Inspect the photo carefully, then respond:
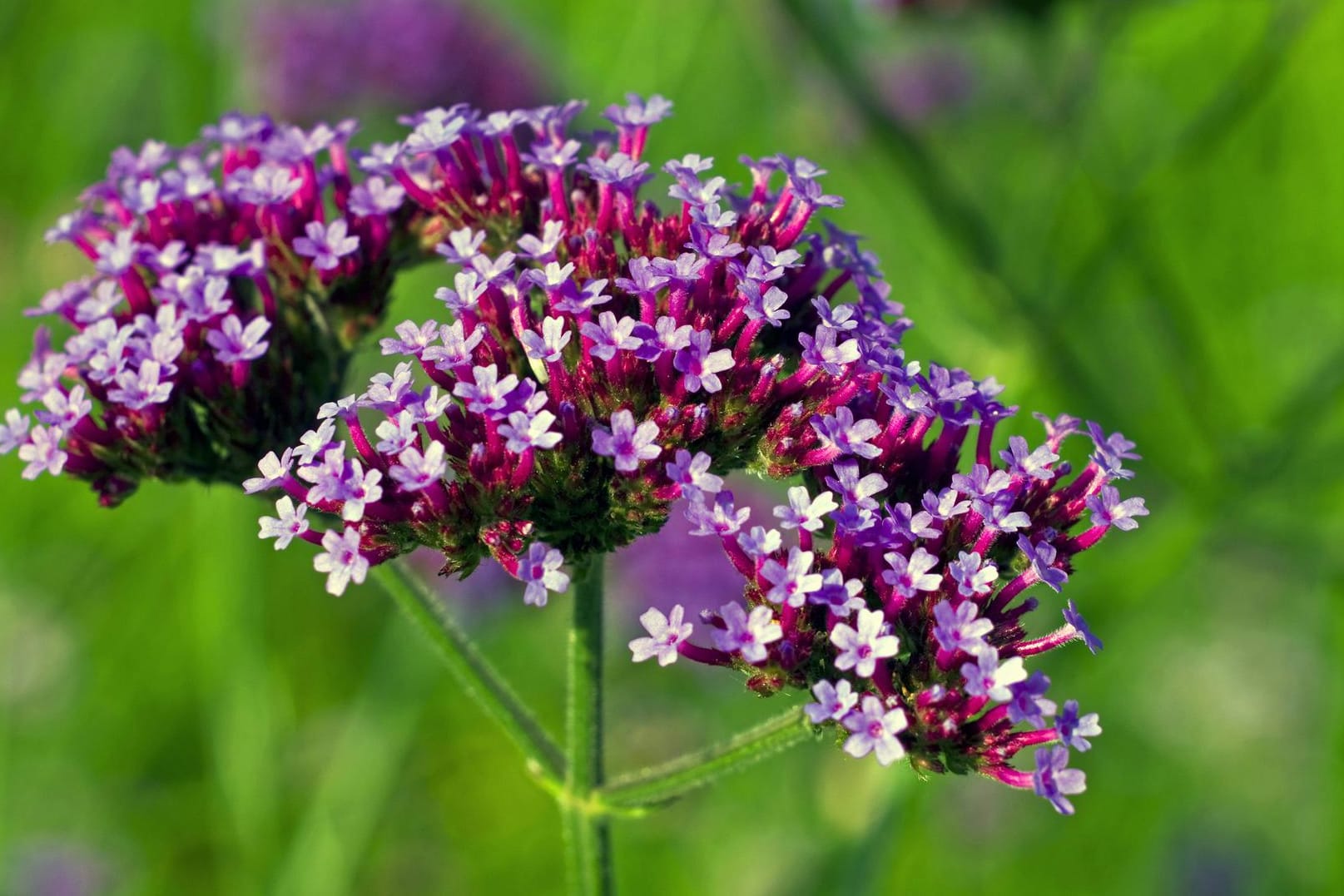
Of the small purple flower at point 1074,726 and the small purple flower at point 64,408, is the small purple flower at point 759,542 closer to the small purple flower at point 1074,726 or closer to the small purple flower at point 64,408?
the small purple flower at point 1074,726

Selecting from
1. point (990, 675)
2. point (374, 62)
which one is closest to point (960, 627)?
point (990, 675)

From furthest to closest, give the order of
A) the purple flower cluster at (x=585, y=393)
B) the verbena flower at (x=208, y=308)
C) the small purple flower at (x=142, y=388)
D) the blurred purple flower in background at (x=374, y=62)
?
the blurred purple flower in background at (x=374, y=62), the verbena flower at (x=208, y=308), the small purple flower at (x=142, y=388), the purple flower cluster at (x=585, y=393)

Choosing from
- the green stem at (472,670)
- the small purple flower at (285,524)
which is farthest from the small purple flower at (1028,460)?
the small purple flower at (285,524)

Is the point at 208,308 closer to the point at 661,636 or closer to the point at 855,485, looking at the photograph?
the point at 661,636

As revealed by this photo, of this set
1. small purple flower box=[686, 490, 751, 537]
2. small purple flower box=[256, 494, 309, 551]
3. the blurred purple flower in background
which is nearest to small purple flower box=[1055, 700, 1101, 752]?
small purple flower box=[686, 490, 751, 537]

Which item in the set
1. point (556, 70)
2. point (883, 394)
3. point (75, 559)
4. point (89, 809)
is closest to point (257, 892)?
point (89, 809)
